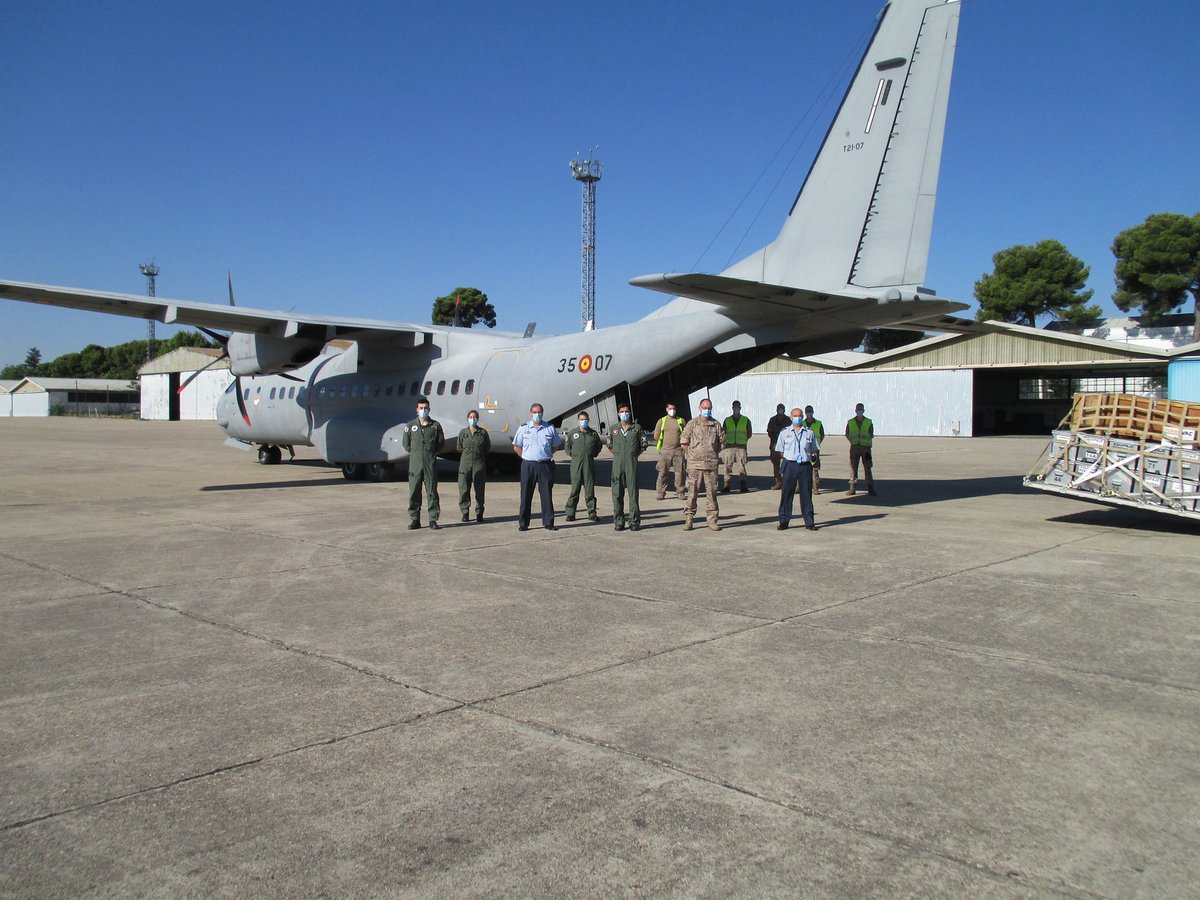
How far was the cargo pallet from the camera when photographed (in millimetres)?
10680

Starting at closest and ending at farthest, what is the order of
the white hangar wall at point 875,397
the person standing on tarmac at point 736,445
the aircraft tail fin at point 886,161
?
the aircraft tail fin at point 886,161 → the person standing on tarmac at point 736,445 → the white hangar wall at point 875,397

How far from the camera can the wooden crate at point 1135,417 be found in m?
10.8

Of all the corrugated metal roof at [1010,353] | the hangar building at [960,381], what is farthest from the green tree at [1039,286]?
the corrugated metal roof at [1010,353]

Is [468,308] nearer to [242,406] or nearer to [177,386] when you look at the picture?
[177,386]

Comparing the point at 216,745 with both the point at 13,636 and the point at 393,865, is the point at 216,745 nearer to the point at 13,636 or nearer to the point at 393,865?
the point at 393,865

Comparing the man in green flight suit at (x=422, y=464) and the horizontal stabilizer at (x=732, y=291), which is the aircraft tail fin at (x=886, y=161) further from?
the man in green flight suit at (x=422, y=464)

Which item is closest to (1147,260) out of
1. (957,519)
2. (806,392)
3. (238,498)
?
(806,392)

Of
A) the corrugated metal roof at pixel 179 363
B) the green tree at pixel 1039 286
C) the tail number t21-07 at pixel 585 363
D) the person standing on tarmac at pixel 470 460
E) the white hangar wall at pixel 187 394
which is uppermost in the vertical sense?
the green tree at pixel 1039 286

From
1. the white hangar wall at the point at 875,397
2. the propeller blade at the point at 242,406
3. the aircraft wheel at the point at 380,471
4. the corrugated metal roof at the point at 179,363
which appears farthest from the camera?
the corrugated metal roof at the point at 179,363

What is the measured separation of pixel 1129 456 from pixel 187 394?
77682 mm

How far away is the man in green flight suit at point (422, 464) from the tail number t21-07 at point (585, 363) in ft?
14.9

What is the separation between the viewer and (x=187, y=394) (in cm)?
7575

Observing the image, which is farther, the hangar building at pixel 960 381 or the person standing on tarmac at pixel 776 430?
the hangar building at pixel 960 381

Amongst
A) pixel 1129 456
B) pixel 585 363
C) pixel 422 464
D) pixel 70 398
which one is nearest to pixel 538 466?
pixel 422 464
